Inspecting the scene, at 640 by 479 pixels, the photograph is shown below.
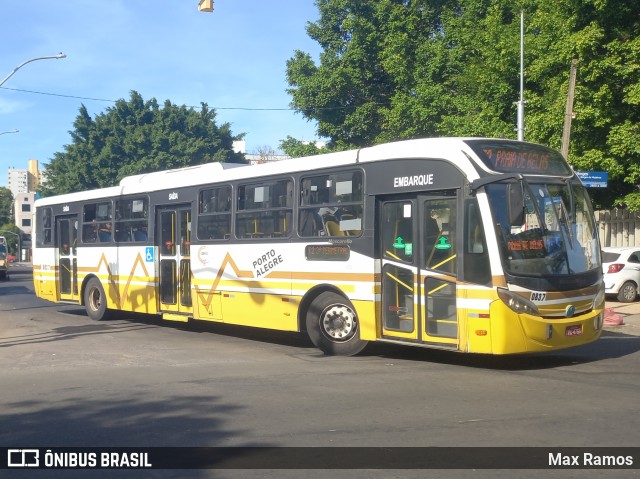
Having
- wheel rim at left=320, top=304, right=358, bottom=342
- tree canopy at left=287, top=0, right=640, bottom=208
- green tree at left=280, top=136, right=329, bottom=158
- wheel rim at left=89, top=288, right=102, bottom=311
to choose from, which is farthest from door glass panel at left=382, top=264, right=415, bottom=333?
green tree at left=280, top=136, right=329, bottom=158

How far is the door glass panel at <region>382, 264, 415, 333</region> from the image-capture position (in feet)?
36.5

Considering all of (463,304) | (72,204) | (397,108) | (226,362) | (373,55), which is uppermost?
(373,55)

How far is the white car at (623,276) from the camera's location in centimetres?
2198

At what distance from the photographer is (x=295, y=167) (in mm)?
13094

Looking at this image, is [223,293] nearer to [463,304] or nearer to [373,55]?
[463,304]

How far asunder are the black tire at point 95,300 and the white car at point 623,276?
1370 centimetres

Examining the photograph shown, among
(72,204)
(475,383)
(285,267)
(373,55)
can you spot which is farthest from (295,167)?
(373,55)

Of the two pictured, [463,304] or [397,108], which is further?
[397,108]

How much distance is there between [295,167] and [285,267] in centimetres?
170

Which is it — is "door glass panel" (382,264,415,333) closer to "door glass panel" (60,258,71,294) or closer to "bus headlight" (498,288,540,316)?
"bus headlight" (498,288,540,316)

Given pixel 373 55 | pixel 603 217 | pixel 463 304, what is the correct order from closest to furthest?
pixel 463 304
pixel 603 217
pixel 373 55

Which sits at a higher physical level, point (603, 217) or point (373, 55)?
point (373, 55)

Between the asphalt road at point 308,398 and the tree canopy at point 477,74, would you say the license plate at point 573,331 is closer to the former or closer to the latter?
the asphalt road at point 308,398

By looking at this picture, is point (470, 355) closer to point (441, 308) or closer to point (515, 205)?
point (441, 308)
